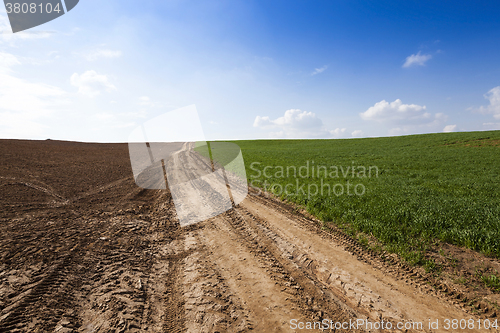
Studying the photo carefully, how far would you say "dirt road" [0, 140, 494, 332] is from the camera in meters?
3.26

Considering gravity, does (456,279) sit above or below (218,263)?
below

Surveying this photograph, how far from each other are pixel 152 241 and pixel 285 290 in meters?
4.05

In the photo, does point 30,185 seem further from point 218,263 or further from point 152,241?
point 218,263

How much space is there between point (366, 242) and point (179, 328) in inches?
194

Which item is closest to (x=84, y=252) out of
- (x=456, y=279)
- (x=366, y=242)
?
(x=366, y=242)

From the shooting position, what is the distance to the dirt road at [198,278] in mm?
3264

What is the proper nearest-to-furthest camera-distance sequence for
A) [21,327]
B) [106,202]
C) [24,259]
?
[21,327] → [24,259] → [106,202]

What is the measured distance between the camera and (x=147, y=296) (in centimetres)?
379

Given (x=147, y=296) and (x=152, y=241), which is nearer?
(x=147, y=296)

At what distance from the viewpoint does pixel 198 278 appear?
4.30 meters

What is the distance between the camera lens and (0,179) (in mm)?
11664

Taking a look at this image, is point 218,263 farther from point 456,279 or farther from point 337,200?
point 337,200

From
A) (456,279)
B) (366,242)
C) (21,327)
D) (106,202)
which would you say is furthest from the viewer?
(106,202)

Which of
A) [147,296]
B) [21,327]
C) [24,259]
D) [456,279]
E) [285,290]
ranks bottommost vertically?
[456,279]
